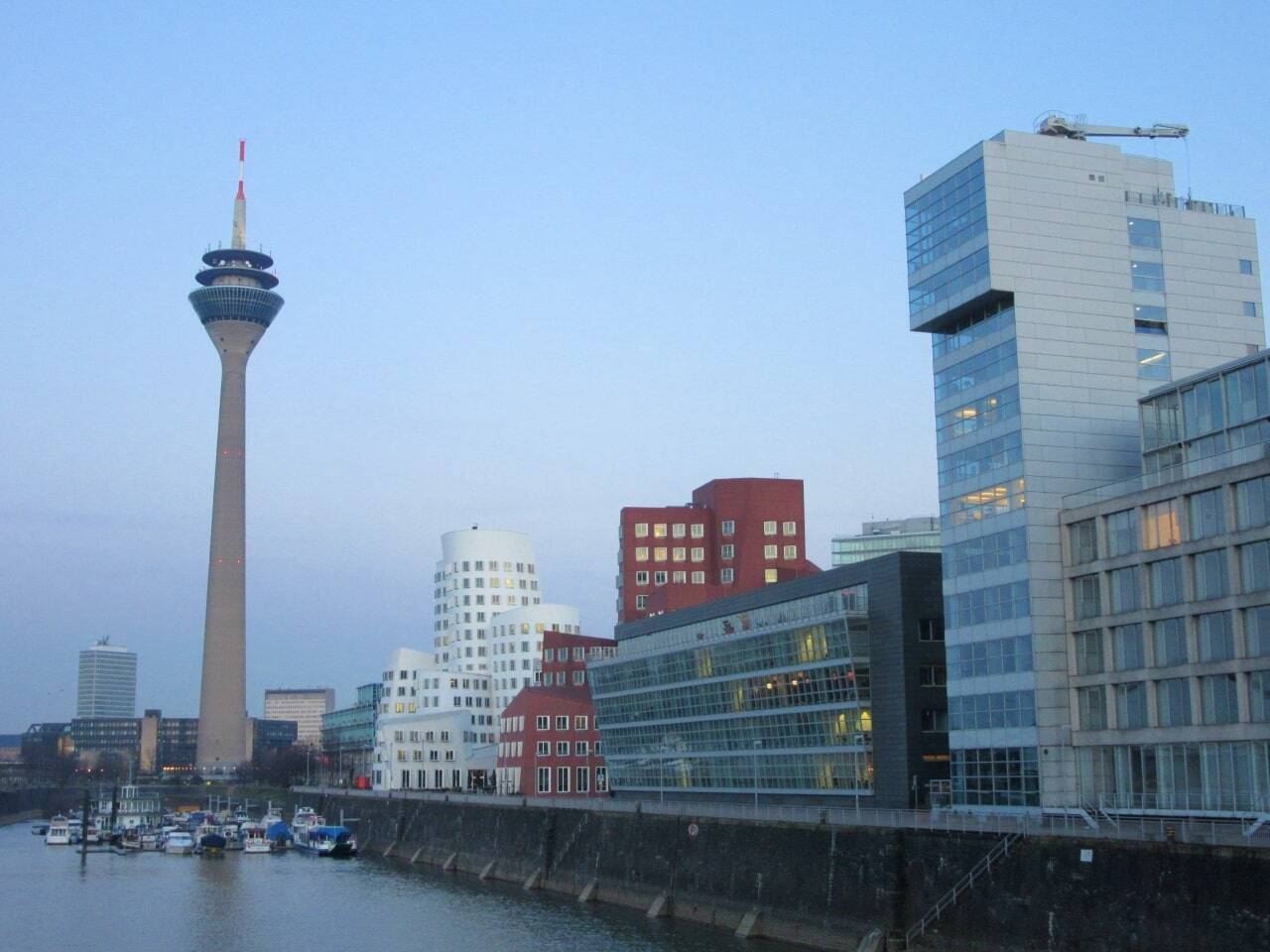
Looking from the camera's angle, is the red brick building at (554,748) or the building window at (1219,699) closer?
the building window at (1219,699)

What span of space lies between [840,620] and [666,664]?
27273 mm

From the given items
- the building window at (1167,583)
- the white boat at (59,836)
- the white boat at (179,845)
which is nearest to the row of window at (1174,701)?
the building window at (1167,583)

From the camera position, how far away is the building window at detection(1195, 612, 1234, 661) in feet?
220

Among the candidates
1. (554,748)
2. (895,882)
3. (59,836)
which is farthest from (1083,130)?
(59,836)

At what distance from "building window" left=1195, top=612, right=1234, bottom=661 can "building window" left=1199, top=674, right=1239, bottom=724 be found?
0.97m

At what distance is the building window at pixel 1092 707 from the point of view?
75.1 meters

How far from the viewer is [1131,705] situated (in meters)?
73.3

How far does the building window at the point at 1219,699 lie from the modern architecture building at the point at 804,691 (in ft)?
68.1

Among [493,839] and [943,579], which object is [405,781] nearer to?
[493,839]

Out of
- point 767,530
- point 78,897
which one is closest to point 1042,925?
point 78,897

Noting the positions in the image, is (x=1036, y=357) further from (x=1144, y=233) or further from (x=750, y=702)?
(x=750, y=702)

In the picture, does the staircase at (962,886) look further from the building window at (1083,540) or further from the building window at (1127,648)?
the building window at (1083,540)

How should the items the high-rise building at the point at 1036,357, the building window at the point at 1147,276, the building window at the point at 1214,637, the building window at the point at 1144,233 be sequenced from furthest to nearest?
1. the building window at the point at 1144,233
2. the building window at the point at 1147,276
3. the high-rise building at the point at 1036,357
4. the building window at the point at 1214,637

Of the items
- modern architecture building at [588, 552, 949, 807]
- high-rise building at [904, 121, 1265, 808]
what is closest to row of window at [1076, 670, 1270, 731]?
high-rise building at [904, 121, 1265, 808]
